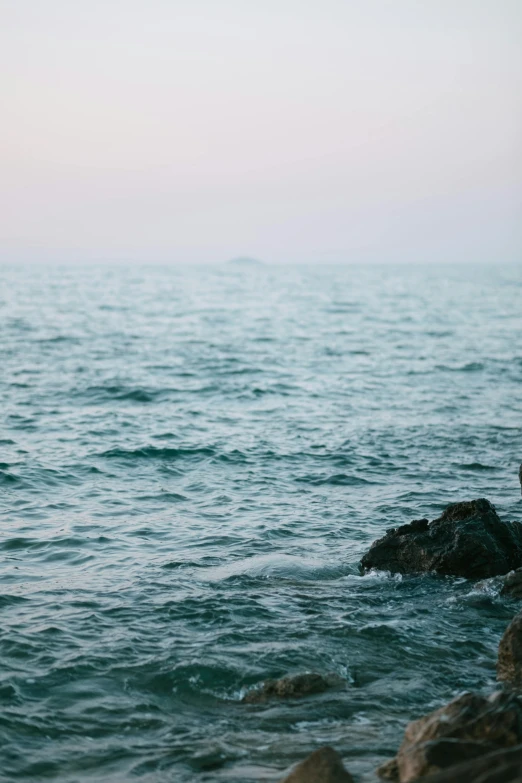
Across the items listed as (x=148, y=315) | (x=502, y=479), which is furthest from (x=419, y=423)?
(x=148, y=315)

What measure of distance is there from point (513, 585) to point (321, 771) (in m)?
5.57

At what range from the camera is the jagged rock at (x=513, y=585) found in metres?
10.9

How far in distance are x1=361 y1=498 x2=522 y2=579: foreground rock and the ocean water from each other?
12.3 inches

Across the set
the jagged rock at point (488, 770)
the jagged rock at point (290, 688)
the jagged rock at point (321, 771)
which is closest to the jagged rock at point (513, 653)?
the jagged rock at point (290, 688)

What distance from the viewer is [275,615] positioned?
34.2 feet

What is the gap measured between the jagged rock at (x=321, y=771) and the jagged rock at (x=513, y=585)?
5316 mm

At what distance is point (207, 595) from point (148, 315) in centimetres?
4756

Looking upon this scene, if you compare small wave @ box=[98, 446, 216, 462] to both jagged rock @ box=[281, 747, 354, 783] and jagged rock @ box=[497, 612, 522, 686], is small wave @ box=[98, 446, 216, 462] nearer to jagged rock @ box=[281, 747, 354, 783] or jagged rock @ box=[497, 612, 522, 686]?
jagged rock @ box=[497, 612, 522, 686]

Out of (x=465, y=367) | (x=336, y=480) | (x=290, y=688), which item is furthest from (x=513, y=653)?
(x=465, y=367)

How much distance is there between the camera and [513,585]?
10938 millimetres

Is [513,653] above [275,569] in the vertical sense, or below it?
above

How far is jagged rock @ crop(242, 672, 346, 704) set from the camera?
27.4 feet

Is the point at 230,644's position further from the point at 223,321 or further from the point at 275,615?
the point at 223,321

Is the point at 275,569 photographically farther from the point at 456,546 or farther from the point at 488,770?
the point at 488,770
